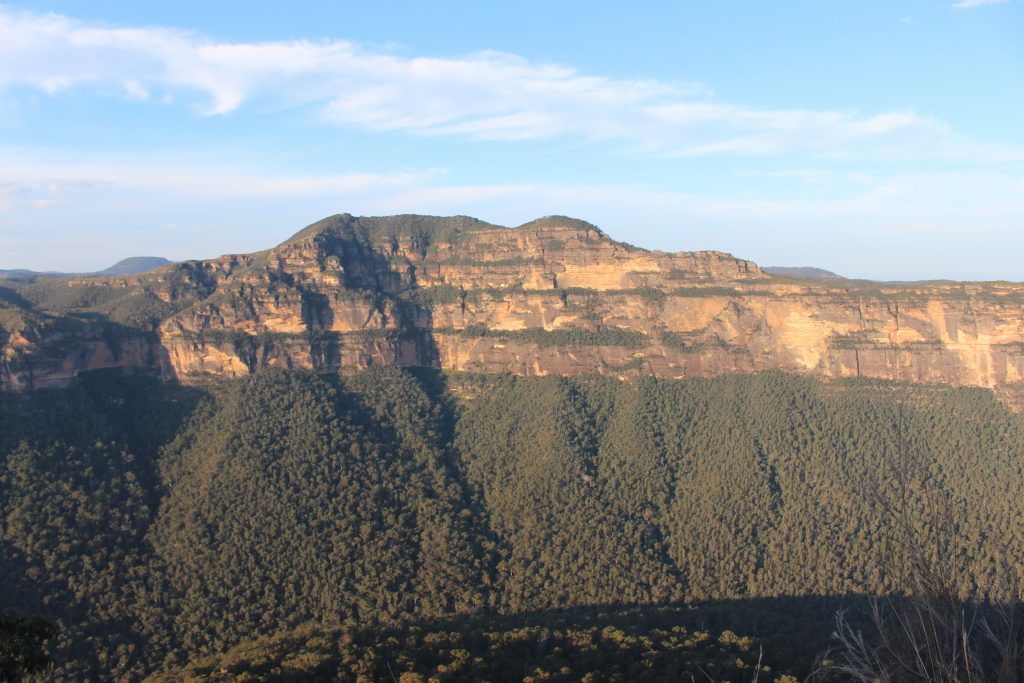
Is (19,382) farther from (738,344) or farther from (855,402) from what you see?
(855,402)

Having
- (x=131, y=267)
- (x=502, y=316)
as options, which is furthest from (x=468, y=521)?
(x=131, y=267)

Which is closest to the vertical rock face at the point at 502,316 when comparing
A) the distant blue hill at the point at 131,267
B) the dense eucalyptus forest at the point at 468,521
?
the dense eucalyptus forest at the point at 468,521

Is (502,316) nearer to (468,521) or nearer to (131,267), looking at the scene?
(468,521)

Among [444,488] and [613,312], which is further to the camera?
[613,312]

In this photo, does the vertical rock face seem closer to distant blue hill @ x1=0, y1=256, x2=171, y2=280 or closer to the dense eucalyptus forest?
the dense eucalyptus forest

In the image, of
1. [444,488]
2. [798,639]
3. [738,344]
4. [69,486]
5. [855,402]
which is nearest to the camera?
[798,639]

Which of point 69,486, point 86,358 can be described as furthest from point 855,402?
point 86,358

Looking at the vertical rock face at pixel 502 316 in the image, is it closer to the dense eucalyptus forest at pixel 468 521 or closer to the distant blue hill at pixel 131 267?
the dense eucalyptus forest at pixel 468 521
